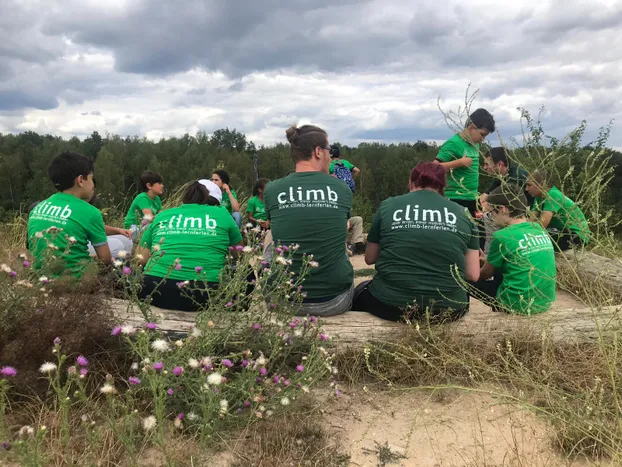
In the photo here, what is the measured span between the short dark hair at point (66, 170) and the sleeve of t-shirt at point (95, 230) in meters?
0.35

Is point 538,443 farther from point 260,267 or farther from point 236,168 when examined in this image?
point 236,168

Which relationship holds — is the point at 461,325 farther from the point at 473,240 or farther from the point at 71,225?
the point at 71,225

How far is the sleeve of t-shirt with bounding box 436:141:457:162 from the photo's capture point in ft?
15.5

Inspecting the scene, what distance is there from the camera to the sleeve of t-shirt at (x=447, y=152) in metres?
4.74

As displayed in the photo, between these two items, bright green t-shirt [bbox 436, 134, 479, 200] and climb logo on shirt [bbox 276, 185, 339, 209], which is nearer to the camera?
climb logo on shirt [bbox 276, 185, 339, 209]

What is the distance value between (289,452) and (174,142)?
41.4m

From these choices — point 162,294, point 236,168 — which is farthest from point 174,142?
point 162,294

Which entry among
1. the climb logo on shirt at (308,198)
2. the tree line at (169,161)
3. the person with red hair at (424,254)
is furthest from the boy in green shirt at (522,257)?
the tree line at (169,161)

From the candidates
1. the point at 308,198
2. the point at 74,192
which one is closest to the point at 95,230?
the point at 74,192

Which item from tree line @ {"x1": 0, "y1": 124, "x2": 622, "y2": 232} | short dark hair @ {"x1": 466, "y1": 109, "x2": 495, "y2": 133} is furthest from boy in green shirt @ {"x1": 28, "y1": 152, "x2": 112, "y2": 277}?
tree line @ {"x1": 0, "y1": 124, "x2": 622, "y2": 232}

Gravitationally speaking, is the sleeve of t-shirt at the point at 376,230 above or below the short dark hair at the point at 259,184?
below

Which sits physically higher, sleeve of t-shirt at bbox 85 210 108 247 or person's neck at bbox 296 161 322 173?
person's neck at bbox 296 161 322 173

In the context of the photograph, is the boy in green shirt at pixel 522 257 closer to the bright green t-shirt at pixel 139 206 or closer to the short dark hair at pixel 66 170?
the short dark hair at pixel 66 170

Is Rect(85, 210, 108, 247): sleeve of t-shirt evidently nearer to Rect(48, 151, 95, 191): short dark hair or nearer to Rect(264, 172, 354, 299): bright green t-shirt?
Rect(48, 151, 95, 191): short dark hair
